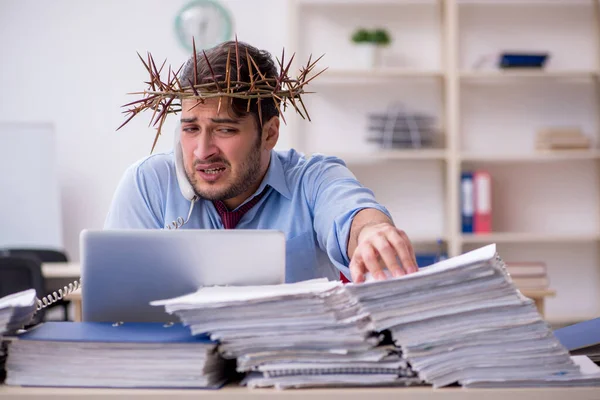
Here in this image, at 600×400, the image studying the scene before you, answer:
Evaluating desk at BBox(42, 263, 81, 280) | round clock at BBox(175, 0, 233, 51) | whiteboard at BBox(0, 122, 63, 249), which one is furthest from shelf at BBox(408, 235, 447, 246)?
Answer: whiteboard at BBox(0, 122, 63, 249)

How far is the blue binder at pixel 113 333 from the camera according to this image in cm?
89

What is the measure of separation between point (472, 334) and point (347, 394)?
160 millimetres

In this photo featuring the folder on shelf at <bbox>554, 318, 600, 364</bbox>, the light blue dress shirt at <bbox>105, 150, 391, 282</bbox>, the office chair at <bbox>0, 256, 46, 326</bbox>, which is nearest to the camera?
the folder on shelf at <bbox>554, 318, 600, 364</bbox>

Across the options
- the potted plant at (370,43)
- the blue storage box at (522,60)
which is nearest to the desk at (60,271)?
the potted plant at (370,43)

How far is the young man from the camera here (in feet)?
5.40

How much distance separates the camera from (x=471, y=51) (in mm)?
4496

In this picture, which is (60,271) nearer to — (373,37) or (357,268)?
(373,37)

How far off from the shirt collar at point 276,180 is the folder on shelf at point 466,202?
8.19 ft

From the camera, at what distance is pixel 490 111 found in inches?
177

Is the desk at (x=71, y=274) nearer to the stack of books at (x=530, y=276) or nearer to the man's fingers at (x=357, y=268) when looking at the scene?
the stack of books at (x=530, y=276)

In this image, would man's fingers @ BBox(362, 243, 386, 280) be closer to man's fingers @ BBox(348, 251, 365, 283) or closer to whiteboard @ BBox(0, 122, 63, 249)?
man's fingers @ BBox(348, 251, 365, 283)

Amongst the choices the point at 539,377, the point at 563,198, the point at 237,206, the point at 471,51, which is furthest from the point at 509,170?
the point at 539,377

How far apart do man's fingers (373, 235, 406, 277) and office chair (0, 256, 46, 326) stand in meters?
2.83

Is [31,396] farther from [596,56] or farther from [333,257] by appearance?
[596,56]
